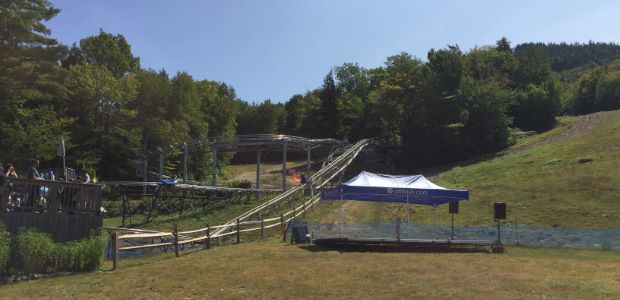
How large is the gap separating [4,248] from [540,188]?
33458 millimetres

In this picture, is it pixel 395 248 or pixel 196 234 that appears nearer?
pixel 395 248

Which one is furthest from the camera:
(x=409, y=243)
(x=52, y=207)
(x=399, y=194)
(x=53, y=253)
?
(x=399, y=194)

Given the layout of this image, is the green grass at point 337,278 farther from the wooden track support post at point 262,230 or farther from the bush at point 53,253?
the wooden track support post at point 262,230

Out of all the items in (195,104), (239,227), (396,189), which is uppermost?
(195,104)

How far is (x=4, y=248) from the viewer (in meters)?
14.6

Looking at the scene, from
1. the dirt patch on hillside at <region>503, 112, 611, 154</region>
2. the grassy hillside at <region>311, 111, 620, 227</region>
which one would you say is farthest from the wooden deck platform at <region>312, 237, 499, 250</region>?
the dirt patch on hillside at <region>503, 112, 611, 154</region>

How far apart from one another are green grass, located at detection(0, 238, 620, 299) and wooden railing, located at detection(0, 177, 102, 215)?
235cm

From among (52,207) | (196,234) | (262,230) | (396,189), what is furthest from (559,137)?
(52,207)

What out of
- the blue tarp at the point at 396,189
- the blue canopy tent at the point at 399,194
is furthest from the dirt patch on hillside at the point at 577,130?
the blue tarp at the point at 396,189

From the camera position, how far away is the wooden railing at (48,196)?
15.7 metres

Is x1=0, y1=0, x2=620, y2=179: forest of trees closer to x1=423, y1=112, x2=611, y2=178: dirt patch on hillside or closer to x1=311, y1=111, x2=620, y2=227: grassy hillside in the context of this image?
x1=423, y1=112, x2=611, y2=178: dirt patch on hillside

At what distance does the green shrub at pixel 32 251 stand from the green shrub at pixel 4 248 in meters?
0.30

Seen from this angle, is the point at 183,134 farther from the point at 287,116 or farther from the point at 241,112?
the point at 287,116

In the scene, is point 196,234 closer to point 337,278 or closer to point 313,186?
point 337,278
